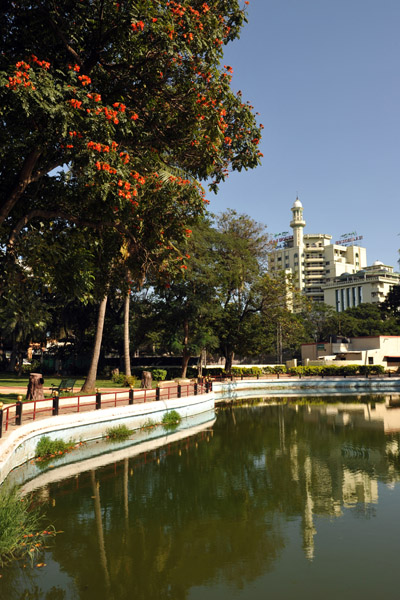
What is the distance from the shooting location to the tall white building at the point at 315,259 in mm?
171000

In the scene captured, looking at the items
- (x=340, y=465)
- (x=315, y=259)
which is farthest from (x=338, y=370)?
(x=315, y=259)

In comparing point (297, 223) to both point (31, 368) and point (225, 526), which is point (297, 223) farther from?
point (225, 526)

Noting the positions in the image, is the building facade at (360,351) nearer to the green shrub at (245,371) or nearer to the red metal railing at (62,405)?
the green shrub at (245,371)

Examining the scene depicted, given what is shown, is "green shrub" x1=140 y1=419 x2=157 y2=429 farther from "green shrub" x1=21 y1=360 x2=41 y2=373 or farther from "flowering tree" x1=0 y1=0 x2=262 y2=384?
"green shrub" x1=21 y1=360 x2=41 y2=373

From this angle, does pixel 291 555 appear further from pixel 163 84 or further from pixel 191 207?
pixel 163 84

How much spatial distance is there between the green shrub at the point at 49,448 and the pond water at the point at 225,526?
2170mm

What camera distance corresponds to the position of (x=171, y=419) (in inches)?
1033

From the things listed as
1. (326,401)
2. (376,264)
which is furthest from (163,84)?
(376,264)

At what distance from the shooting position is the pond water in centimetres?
797

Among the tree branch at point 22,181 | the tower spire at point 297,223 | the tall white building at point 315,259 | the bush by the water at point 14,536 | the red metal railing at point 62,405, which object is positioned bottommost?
the bush by the water at point 14,536

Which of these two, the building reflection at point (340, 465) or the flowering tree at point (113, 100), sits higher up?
the flowering tree at point (113, 100)

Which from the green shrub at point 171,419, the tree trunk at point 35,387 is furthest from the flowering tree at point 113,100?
the green shrub at point 171,419

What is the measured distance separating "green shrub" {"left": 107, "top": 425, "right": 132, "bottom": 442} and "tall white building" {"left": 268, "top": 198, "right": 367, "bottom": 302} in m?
152

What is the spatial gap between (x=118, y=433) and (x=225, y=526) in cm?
1117
